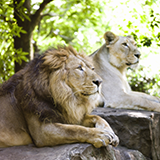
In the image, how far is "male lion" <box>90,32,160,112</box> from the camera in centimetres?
502

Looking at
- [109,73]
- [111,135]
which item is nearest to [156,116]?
[109,73]

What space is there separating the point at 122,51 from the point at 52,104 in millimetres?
2859

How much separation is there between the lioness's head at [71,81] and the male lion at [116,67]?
6.29 ft

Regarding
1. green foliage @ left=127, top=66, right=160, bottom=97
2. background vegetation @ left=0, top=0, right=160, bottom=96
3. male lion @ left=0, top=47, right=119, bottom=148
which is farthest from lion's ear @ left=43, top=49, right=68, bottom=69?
green foliage @ left=127, top=66, right=160, bottom=97

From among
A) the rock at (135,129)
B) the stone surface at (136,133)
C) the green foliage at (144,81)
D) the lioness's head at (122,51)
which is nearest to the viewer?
the stone surface at (136,133)

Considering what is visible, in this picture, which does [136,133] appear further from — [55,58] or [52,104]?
[55,58]

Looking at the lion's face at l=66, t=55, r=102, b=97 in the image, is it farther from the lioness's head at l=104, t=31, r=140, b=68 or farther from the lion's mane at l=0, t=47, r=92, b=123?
the lioness's head at l=104, t=31, r=140, b=68

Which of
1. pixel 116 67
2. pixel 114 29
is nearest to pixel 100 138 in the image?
pixel 116 67

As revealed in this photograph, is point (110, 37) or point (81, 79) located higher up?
point (81, 79)

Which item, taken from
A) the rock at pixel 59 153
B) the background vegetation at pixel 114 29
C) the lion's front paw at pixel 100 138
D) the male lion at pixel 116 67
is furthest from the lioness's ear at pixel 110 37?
the lion's front paw at pixel 100 138

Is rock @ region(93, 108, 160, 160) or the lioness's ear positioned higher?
the lioness's ear

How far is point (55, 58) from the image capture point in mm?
3160

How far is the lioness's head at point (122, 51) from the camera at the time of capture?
5.41 m

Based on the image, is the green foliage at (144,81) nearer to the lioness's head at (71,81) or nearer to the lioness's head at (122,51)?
the lioness's head at (122,51)
